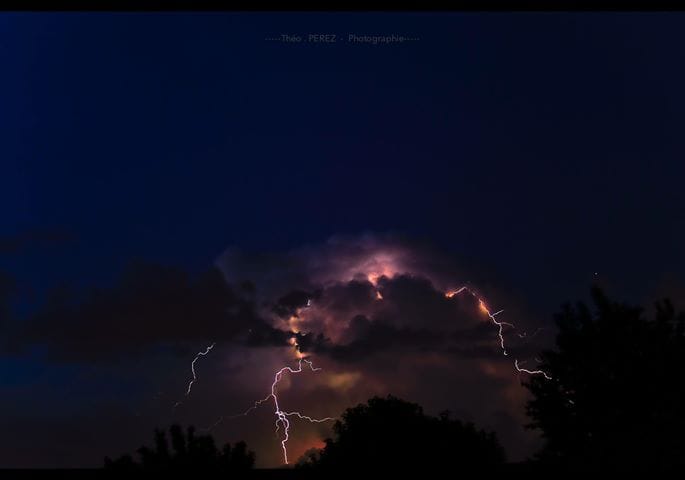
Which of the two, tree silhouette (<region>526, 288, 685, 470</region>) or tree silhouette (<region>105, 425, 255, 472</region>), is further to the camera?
tree silhouette (<region>526, 288, 685, 470</region>)

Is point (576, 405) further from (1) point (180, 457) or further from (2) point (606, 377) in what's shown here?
(1) point (180, 457)

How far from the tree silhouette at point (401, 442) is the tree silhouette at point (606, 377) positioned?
8.96ft

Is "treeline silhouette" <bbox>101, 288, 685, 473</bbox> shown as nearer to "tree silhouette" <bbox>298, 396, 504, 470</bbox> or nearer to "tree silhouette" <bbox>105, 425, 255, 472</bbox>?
"tree silhouette" <bbox>298, 396, 504, 470</bbox>

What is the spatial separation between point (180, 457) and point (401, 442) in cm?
1078

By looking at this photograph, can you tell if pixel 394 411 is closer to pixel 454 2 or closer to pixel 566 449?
pixel 566 449

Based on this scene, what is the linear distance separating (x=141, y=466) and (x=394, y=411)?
1254 cm

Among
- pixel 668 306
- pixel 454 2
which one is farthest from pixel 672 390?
pixel 454 2

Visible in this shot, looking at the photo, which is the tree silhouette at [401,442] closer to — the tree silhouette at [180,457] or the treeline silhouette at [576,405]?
the treeline silhouette at [576,405]

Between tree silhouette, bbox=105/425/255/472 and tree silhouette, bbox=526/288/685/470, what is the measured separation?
9803mm

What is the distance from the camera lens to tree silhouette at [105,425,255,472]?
29.1 ft

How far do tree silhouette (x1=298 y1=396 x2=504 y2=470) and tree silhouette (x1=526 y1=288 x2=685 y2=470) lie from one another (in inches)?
108

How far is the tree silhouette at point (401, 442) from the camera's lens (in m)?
18.0

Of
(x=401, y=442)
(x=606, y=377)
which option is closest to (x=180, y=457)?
(x=401, y=442)

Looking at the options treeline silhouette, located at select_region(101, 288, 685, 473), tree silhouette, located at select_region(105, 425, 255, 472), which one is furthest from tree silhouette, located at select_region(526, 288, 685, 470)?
tree silhouette, located at select_region(105, 425, 255, 472)
